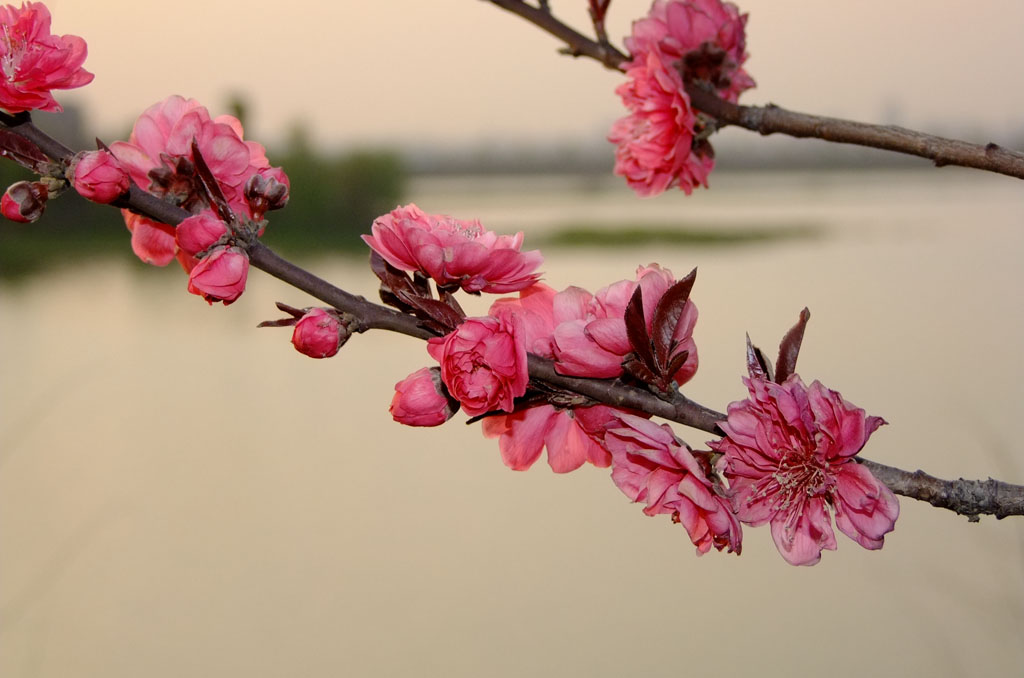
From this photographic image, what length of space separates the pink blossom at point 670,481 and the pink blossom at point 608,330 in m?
0.03

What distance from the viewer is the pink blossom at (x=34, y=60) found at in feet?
1.27

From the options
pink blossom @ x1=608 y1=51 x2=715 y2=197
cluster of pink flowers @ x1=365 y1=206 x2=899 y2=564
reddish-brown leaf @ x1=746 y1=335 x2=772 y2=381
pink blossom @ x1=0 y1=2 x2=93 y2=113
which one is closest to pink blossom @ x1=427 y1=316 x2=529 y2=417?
cluster of pink flowers @ x1=365 y1=206 x2=899 y2=564

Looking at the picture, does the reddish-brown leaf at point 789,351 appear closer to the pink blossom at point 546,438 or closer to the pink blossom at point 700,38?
the pink blossom at point 546,438

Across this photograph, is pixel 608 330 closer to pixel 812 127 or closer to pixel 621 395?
pixel 621 395

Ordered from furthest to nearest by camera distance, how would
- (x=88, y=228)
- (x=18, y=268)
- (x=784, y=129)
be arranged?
(x=88, y=228) < (x=18, y=268) < (x=784, y=129)

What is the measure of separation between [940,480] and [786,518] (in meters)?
0.06

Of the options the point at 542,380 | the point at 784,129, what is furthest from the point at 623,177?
the point at 542,380

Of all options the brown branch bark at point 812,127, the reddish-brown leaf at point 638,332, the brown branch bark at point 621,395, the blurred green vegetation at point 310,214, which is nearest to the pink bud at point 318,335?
the brown branch bark at point 621,395

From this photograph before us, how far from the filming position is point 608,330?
1.18 feet

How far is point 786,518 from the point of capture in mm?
379

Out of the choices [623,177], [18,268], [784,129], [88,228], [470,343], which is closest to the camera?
[470,343]

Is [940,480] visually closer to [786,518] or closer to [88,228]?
[786,518]

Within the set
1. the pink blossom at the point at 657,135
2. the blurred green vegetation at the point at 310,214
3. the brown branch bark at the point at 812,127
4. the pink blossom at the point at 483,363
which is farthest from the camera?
the blurred green vegetation at the point at 310,214

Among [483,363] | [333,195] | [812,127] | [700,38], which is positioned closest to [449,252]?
Result: [483,363]
